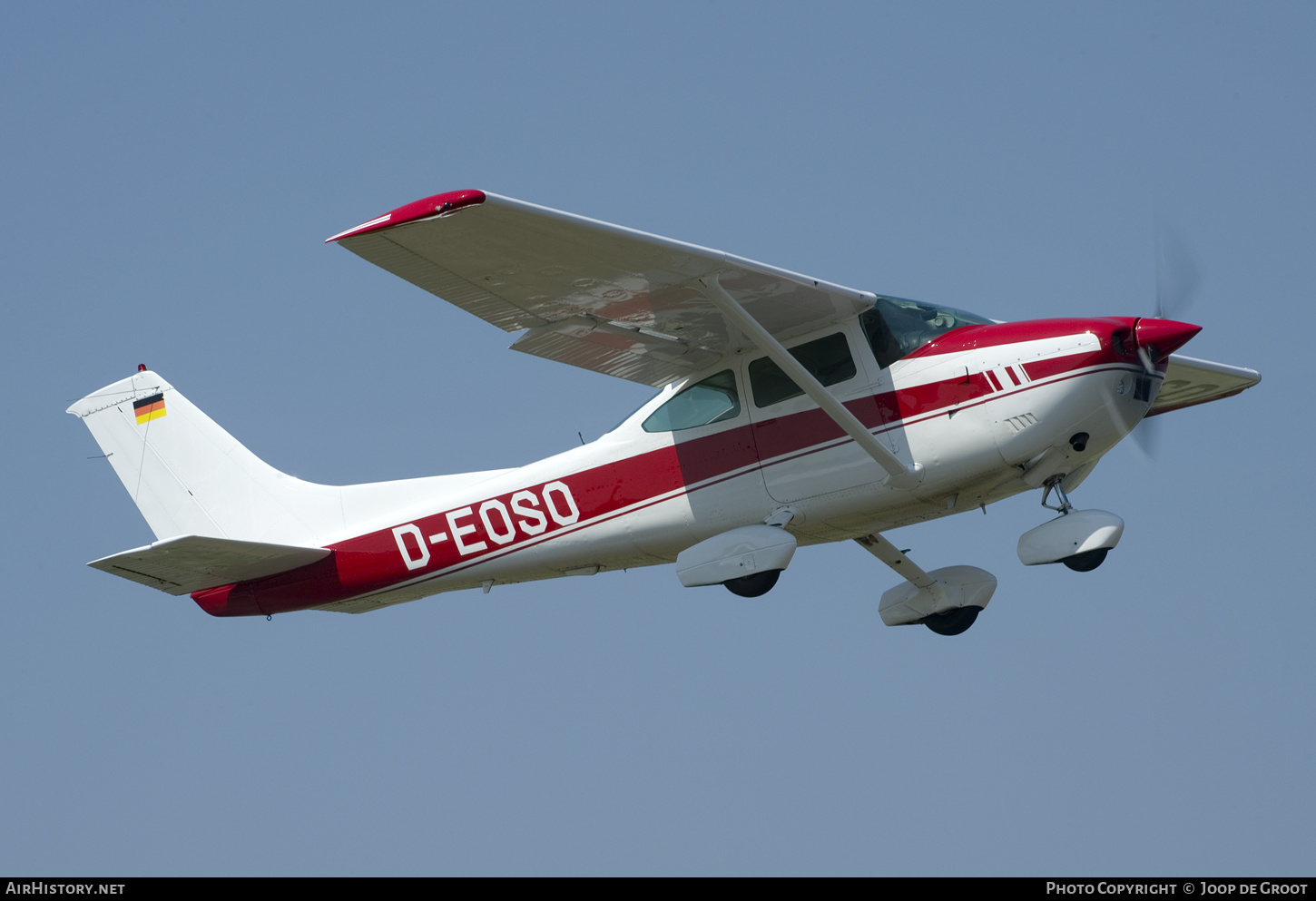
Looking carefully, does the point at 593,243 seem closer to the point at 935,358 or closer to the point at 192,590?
the point at 935,358

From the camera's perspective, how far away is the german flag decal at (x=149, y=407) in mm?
15039

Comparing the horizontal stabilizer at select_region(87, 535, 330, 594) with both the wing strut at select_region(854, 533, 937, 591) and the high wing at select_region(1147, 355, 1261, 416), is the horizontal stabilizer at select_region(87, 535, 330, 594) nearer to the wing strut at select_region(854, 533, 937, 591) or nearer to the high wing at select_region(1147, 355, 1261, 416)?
the wing strut at select_region(854, 533, 937, 591)

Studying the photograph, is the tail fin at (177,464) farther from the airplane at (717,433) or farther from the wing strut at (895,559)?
the wing strut at (895,559)

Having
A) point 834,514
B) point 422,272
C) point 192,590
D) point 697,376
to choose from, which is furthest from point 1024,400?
point 192,590

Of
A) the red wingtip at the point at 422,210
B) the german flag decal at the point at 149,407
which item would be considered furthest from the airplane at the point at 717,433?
the german flag decal at the point at 149,407

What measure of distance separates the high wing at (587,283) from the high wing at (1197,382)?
132 inches

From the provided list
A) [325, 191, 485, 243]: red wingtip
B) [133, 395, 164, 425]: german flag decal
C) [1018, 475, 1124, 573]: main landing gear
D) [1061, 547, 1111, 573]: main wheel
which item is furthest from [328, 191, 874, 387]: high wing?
[133, 395, 164, 425]: german flag decal

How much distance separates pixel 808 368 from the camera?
1203 centimetres

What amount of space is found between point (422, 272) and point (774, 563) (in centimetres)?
350

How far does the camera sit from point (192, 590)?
1341cm

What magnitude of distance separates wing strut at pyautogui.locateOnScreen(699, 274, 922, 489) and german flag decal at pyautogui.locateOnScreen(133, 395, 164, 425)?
6.68m

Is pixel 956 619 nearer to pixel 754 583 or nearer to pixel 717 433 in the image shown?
pixel 754 583

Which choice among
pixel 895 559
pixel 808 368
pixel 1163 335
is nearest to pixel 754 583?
pixel 808 368

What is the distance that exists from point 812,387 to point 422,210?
11.0ft
